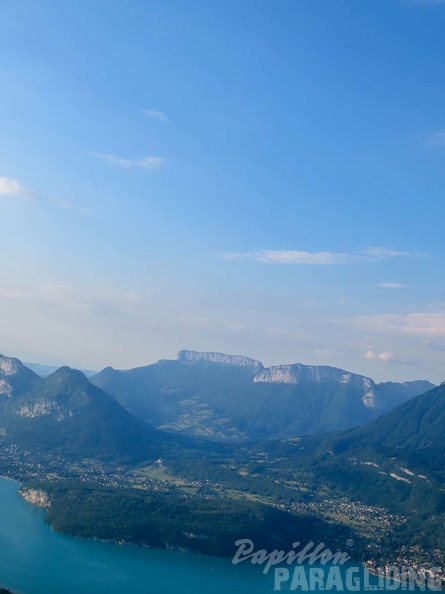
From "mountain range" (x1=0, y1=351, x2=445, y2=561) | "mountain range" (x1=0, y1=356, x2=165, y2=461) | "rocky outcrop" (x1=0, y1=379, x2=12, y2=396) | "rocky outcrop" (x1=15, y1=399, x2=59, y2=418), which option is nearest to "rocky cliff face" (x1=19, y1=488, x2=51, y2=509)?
"mountain range" (x1=0, y1=351, x2=445, y2=561)

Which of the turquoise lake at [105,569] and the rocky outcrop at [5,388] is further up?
the rocky outcrop at [5,388]

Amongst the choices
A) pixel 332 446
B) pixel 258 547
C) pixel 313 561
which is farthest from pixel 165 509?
pixel 332 446

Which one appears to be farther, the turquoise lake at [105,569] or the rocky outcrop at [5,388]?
the rocky outcrop at [5,388]

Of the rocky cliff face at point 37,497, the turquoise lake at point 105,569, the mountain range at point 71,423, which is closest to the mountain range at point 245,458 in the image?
the mountain range at point 71,423

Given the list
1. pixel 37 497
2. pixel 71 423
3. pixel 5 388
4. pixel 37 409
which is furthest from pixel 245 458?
pixel 37 497

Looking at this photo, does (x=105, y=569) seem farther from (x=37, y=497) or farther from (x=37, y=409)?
(x=37, y=409)

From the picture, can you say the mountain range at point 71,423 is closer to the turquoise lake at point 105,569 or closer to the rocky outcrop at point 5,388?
the rocky outcrop at point 5,388

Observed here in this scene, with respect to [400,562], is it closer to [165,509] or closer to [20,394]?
[165,509]
